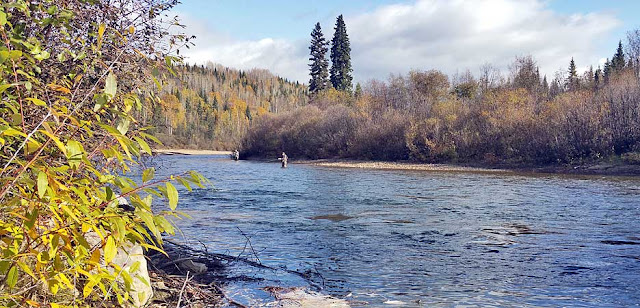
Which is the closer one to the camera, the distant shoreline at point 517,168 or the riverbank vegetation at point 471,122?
the distant shoreline at point 517,168

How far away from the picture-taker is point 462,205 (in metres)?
19.3

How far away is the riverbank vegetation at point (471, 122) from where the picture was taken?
4431 cm

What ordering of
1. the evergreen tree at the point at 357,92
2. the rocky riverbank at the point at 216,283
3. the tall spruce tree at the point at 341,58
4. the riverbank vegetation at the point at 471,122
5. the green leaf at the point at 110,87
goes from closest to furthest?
the green leaf at the point at 110,87 → the rocky riverbank at the point at 216,283 → the riverbank vegetation at the point at 471,122 → the evergreen tree at the point at 357,92 → the tall spruce tree at the point at 341,58

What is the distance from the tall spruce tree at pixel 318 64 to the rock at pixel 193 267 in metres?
86.6

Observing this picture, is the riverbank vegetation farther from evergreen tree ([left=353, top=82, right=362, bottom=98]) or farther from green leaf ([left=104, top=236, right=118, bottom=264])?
green leaf ([left=104, top=236, right=118, bottom=264])

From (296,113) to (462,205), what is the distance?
57991mm

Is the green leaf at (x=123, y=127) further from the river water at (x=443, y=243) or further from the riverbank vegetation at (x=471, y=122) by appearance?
the riverbank vegetation at (x=471, y=122)

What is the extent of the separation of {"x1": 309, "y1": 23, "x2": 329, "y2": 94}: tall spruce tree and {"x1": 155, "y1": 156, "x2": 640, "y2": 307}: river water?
73354 mm

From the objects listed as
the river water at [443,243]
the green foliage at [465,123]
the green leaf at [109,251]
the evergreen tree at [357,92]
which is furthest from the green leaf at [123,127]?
the evergreen tree at [357,92]

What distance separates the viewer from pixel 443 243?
11.9 meters

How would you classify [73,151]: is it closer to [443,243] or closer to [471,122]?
[443,243]

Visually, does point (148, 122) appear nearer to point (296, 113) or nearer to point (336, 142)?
point (336, 142)

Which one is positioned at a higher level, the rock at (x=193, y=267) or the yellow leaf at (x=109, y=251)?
the yellow leaf at (x=109, y=251)

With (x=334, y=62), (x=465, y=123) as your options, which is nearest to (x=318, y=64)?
(x=334, y=62)
